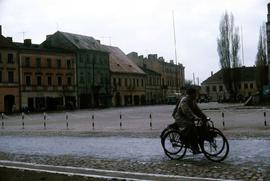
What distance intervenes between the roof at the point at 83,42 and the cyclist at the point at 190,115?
84750 millimetres

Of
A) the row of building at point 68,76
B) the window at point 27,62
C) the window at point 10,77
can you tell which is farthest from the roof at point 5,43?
the window at point 10,77

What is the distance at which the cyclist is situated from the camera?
12680 mm

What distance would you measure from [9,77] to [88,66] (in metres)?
21.7

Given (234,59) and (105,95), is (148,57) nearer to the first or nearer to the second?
(105,95)

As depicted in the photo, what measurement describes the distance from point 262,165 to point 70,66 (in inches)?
3349

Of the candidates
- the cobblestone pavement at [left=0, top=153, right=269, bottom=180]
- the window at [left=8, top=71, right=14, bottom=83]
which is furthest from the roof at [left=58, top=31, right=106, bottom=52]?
the cobblestone pavement at [left=0, top=153, right=269, bottom=180]

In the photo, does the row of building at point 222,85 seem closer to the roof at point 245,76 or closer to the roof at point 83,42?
the roof at point 245,76

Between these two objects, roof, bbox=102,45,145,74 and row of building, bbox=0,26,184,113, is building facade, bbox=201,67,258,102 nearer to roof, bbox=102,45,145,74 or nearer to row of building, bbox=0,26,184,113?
row of building, bbox=0,26,184,113

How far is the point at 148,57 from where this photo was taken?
456ft

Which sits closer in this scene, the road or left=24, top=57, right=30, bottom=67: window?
the road

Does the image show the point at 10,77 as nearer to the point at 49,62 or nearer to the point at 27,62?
the point at 27,62

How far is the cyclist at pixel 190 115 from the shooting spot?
12680mm

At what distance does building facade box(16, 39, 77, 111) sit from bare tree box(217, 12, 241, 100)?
26462 mm

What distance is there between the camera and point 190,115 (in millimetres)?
12719
